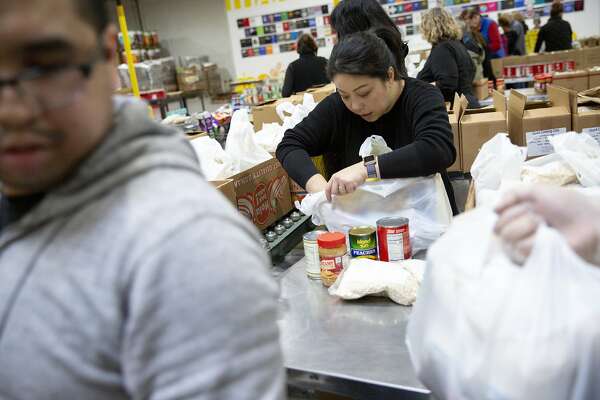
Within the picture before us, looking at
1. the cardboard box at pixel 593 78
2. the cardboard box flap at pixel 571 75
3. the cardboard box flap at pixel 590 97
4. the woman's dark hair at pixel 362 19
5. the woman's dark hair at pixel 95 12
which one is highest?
the woman's dark hair at pixel 362 19

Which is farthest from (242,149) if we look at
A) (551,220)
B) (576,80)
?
(576,80)

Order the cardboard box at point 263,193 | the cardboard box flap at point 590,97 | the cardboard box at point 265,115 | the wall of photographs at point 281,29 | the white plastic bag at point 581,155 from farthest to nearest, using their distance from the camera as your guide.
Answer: the wall of photographs at point 281,29 → the cardboard box at point 265,115 → the cardboard box flap at point 590,97 → the cardboard box at point 263,193 → the white plastic bag at point 581,155

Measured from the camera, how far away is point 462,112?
8.58ft

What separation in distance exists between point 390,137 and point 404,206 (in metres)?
0.40

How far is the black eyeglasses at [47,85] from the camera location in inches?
19.5

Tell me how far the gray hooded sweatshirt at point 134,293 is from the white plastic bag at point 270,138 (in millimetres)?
1694

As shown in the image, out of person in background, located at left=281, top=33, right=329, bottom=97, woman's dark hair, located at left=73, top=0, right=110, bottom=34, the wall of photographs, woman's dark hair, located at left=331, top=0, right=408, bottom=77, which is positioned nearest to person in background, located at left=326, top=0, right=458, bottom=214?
woman's dark hair, located at left=331, top=0, right=408, bottom=77

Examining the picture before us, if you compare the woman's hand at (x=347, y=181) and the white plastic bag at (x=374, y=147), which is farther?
the white plastic bag at (x=374, y=147)

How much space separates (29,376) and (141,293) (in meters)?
0.16

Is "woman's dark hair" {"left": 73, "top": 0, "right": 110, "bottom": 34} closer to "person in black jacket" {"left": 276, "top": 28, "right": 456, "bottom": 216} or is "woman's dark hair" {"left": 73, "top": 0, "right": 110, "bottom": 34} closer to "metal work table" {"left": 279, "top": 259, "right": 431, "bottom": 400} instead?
"metal work table" {"left": 279, "top": 259, "right": 431, "bottom": 400}

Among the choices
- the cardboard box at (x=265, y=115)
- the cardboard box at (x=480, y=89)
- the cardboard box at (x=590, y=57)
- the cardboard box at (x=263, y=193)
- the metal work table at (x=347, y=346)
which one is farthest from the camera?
the cardboard box at (x=590, y=57)

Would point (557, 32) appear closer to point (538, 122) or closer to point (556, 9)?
point (556, 9)

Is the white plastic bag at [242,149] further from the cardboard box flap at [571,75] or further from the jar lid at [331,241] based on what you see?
the cardboard box flap at [571,75]

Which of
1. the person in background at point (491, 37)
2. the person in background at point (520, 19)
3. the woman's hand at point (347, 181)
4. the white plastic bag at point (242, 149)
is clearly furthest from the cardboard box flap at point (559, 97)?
the person in background at point (520, 19)
